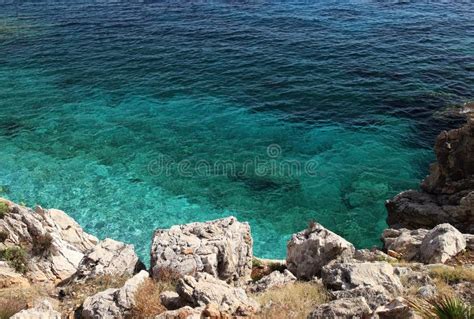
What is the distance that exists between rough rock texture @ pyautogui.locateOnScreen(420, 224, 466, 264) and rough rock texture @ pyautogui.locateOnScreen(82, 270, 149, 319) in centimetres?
1170

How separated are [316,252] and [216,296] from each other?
6.33m

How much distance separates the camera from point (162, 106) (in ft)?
143

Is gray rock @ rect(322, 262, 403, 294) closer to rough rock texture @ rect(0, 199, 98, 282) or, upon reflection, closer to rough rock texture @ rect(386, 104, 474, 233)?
rough rock texture @ rect(386, 104, 474, 233)

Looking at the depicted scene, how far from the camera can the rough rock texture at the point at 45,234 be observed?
20.6m

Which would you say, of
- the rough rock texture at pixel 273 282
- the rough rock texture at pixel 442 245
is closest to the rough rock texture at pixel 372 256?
the rough rock texture at pixel 442 245

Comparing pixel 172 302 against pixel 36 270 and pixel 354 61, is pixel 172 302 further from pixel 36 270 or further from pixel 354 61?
pixel 354 61

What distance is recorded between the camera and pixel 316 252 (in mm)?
18375

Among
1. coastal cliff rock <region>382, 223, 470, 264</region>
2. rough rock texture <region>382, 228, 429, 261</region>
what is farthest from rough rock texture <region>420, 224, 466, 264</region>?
rough rock texture <region>382, 228, 429, 261</region>

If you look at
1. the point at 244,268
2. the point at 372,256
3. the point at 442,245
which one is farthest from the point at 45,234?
the point at 442,245

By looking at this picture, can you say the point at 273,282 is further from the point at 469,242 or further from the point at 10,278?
the point at 10,278

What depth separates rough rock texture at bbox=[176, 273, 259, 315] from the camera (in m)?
12.9

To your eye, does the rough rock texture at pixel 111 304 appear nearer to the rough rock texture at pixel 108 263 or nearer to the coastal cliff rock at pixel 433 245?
the rough rock texture at pixel 108 263

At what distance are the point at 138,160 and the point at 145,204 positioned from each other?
5.83 metres

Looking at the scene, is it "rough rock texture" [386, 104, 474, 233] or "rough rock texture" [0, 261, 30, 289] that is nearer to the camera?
"rough rock texture" [0, 261, 30, 289]
